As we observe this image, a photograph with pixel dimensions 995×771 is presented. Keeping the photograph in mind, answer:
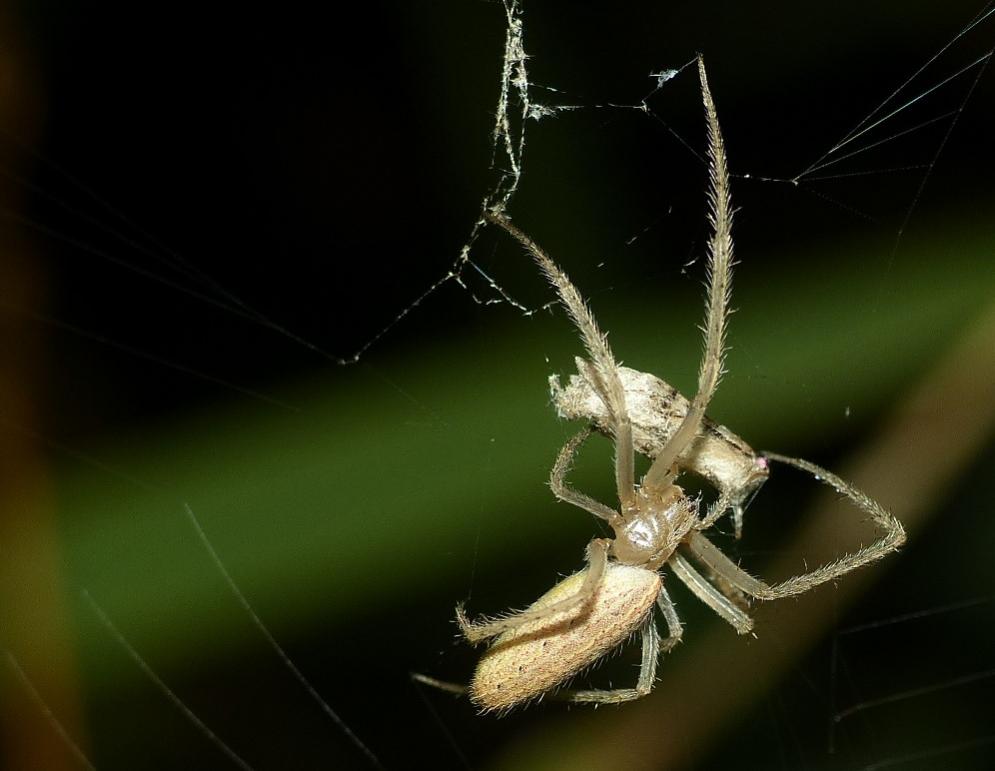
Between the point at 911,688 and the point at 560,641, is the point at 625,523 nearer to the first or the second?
the point at 560,641

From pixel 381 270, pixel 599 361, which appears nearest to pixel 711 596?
pixel 599 361

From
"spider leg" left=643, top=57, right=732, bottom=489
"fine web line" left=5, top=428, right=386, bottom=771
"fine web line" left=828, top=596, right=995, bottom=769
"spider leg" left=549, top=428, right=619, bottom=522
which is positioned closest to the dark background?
"fine web line" left=5, top=428, right=386, bottom=771

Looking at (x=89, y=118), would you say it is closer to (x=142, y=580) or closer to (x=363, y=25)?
(x=363, y=25)

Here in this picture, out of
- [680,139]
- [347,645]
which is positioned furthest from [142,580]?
[680,139]

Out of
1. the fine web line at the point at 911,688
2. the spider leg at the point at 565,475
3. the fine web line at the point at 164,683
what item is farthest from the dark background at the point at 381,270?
the spider leg at the point at 565,475

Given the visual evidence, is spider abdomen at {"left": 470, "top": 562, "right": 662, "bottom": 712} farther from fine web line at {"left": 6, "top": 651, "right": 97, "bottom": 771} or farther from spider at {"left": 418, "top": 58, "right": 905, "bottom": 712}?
fine web line at {"left": 6, "top": 651, "right": 97, "bottom": 771}
